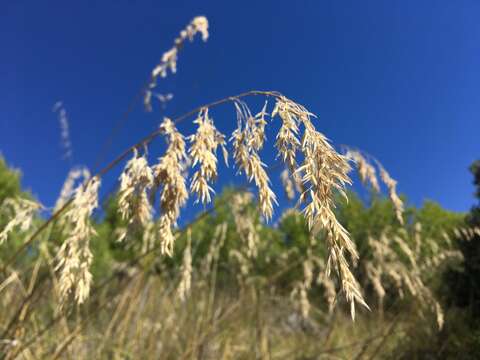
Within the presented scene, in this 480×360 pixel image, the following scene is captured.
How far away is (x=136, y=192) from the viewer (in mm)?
978

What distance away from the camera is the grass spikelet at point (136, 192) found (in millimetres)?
967

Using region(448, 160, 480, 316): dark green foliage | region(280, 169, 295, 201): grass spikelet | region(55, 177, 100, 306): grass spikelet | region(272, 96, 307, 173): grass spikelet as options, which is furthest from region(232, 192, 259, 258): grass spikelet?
region(448, 160, 480, 316): dark green foliage

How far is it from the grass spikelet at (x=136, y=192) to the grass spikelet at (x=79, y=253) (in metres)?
0.16

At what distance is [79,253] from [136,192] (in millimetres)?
251

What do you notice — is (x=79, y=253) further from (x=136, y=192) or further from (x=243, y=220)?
(x=243, y=220)

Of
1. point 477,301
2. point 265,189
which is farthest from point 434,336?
point 265,189

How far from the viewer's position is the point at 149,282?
2.86 m

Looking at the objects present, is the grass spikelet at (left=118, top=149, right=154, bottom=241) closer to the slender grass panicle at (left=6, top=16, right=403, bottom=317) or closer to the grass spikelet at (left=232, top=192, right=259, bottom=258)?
the slender grass panicle at (left=6, top=16, right=403, bottom=317)

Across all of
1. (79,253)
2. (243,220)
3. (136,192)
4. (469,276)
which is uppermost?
(469,276)

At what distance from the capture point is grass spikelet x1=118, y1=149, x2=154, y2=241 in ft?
3.17

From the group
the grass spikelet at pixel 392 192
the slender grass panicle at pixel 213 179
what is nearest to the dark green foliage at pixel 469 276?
the grass spikelet at pixel 392 192

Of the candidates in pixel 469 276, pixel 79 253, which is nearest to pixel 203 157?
pixel 79 253

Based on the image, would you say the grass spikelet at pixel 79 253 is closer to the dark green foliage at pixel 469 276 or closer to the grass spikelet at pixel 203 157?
the grass spikelet at pixel 203 157

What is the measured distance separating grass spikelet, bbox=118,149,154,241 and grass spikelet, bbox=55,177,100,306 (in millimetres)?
162
